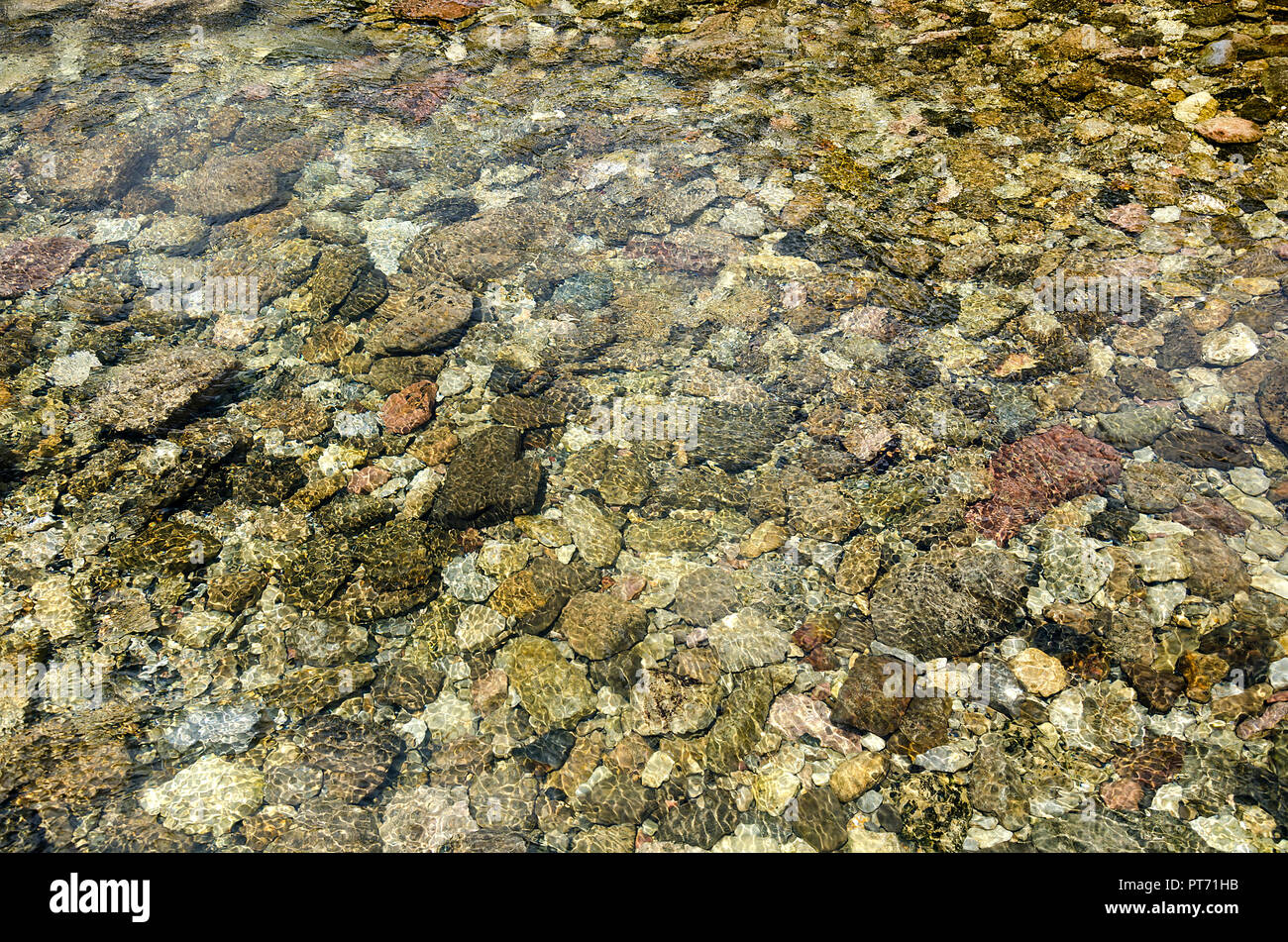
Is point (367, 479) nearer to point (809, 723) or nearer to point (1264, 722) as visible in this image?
point (809, 723)

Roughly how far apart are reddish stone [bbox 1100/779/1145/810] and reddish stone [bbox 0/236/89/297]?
7.85 metres

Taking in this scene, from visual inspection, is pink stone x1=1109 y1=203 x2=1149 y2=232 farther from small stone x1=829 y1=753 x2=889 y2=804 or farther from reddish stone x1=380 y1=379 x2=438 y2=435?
reddish stone x1=380 y1=379 x2=438 y2=435

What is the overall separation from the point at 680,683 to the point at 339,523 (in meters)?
2.28

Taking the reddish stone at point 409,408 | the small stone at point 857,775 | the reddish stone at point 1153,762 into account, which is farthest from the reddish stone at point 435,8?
the reddish stone at point 1153,762

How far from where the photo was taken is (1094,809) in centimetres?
314

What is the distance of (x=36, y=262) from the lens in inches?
225

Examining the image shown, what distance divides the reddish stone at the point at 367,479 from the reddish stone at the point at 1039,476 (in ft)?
12.0

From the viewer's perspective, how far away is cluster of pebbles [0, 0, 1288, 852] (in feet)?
10.9

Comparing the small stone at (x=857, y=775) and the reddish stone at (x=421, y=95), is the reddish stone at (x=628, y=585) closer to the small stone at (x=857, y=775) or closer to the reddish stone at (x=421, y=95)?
the small stone at (x=857, y=775)

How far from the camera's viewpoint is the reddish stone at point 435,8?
320 inches

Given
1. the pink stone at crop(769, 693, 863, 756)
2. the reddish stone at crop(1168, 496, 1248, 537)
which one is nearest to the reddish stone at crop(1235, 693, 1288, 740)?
the reddish stone at crop(1168, 496, 1248, 537)

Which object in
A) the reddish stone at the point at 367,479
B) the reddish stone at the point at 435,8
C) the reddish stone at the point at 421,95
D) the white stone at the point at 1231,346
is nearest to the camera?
the reddish stone at the point at 367,479

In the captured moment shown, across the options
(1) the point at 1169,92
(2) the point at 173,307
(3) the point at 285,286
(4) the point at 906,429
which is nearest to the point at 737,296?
(4) the point at 906,429
